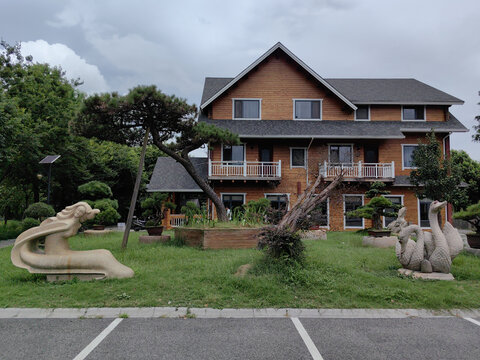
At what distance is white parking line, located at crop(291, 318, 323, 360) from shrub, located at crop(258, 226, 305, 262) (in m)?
1.95

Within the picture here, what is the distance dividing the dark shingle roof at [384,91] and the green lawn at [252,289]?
640 inches

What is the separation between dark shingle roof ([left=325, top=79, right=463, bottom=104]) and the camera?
21.3 metres

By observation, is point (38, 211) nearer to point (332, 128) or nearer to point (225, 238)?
point (225, 238)

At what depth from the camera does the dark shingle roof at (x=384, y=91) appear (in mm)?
21281

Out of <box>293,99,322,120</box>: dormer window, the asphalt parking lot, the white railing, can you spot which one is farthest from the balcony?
the asphalt parking lot

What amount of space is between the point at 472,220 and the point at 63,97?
79.3 feet

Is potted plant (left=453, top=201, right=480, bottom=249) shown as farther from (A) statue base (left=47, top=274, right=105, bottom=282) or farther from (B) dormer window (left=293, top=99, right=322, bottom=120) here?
(B) dormer window (left=293, top=99, right=322, bottom=120)

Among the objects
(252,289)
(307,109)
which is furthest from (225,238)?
(307,109)

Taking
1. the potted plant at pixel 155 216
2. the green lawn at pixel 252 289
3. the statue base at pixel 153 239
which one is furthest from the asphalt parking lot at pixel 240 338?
the potted plant at pixel 155 216

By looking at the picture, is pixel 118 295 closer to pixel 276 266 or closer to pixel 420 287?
pixel 276 266

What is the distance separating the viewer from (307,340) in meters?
4.11

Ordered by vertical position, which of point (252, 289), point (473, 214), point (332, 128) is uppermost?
point (332, 128)

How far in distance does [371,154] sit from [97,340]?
2004cm

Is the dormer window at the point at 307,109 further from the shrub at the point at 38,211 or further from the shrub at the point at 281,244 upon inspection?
the shrub at the point at 281,244
